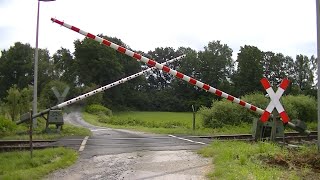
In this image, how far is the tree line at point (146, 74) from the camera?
7706 centimetres

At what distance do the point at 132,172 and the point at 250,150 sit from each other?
3.16 meters

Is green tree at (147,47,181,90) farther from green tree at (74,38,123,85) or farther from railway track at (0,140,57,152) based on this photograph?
railway track at (0,140,57,152)

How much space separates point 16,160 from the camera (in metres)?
11.0

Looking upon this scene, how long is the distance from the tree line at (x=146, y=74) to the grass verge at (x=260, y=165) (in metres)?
53.7

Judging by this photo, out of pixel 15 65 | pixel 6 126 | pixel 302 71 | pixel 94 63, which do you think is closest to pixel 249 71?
pixel 302 71

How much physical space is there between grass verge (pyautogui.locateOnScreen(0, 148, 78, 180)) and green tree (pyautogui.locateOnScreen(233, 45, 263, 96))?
244 ft

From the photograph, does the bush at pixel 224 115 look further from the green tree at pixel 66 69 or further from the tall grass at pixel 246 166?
the green tree at pixel 66 69

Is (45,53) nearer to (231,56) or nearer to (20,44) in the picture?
(20,44)

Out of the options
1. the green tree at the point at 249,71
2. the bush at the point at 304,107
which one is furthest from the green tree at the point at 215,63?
the bush at the point at 304,107

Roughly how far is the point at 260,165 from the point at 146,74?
3121 inches

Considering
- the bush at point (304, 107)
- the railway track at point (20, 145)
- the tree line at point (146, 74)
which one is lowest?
the railway track at point (20, 145)

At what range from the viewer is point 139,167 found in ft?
31.0

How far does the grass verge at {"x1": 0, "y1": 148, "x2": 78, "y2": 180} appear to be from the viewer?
8.67m

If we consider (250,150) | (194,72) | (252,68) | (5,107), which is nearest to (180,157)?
(250,150)
